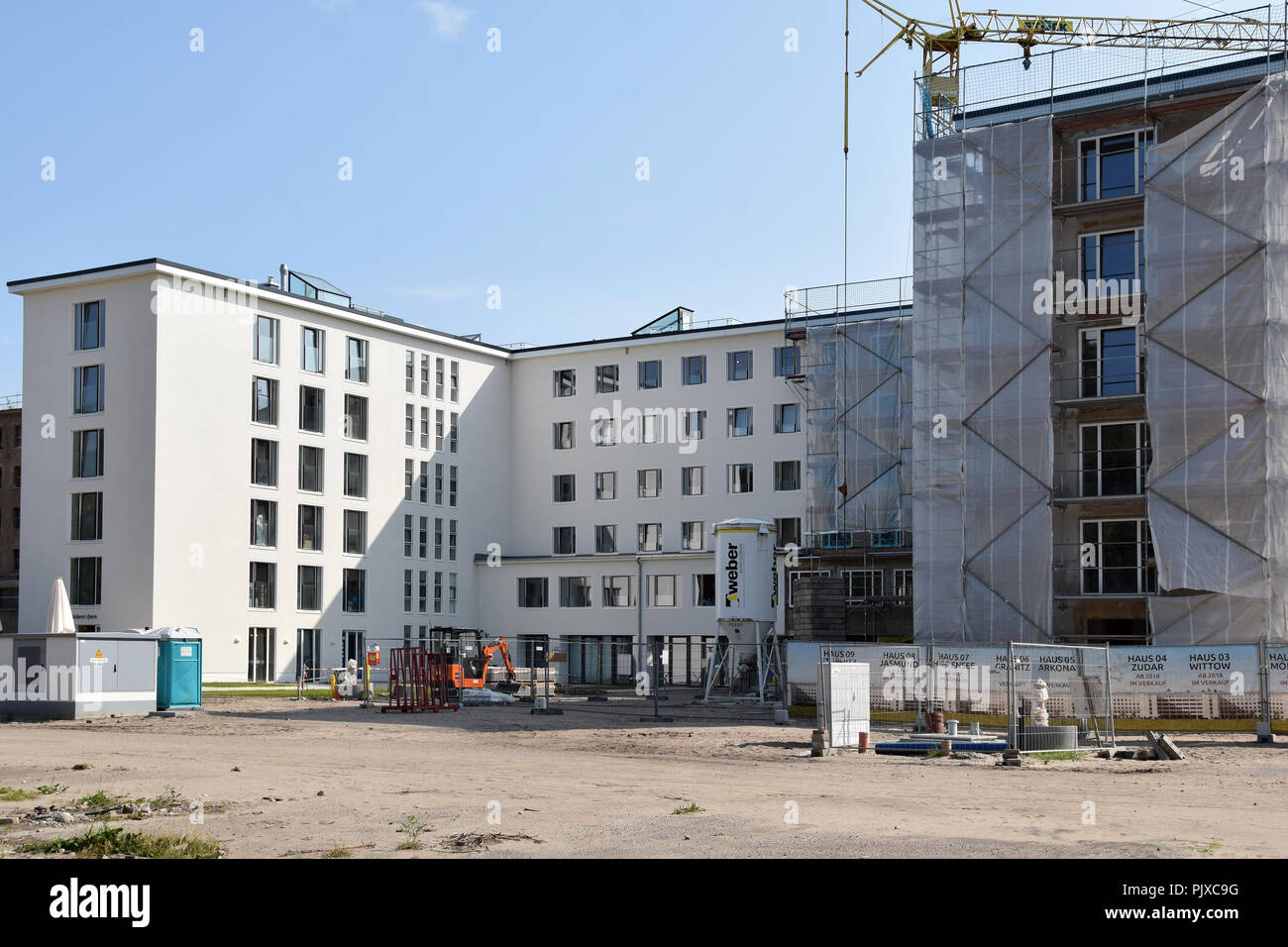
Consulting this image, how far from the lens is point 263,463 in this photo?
6072 cm

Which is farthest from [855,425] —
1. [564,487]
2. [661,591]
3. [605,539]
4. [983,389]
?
[564,487]

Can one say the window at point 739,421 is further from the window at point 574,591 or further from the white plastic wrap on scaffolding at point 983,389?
the white plastic wrap on scaffolding at point 983,389

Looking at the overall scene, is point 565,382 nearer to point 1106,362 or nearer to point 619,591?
point 619,591

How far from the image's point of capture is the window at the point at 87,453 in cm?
5734

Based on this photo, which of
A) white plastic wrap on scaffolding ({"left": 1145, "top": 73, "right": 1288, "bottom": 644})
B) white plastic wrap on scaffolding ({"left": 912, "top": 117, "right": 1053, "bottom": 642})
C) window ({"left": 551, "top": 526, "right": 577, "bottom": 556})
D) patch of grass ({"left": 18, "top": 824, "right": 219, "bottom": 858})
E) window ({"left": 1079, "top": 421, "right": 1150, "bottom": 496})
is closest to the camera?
patch of grass ({"left": 18, "top": 824, "right": 219, "bottom": 858})

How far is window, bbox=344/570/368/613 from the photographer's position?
6431 cm

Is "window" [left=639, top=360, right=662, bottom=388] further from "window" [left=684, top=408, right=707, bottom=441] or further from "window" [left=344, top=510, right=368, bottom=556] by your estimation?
"window" [left=344, top=510, right=368, bottom=556]

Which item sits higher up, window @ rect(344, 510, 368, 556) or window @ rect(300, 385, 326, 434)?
window @ rect(300, 385, 326, 434)

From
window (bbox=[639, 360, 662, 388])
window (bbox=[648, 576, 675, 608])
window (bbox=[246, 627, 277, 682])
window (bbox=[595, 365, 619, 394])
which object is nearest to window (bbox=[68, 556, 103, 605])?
window (bbox=[246, 627, 277, 682])

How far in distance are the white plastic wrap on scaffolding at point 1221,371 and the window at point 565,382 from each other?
39624 mm

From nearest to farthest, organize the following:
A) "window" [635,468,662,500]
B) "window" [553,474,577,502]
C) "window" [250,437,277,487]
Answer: "window" [250,437,277,487] < "window" [635,468,662,500] < "window" [553,474,577,502]

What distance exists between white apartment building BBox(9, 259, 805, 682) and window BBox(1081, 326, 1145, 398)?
20.8 m

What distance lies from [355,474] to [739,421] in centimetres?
1875
